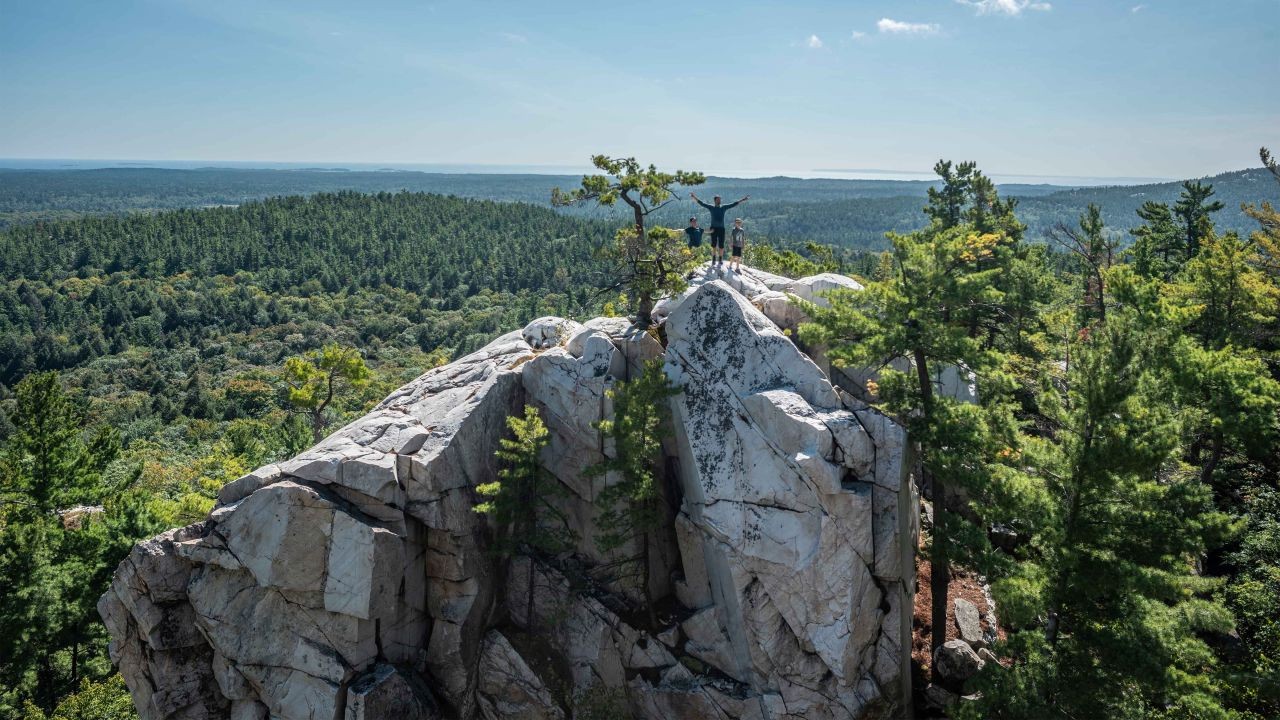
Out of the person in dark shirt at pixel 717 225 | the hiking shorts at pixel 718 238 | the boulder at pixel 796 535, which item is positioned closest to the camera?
the boulder at pixel 796 535

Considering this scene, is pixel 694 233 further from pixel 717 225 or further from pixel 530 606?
pixel 530 606

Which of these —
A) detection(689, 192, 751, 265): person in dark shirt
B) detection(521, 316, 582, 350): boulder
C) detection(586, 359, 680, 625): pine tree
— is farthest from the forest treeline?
detection(586, 359, 680, 625): pine tree

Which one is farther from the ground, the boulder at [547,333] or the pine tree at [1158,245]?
the pine tree at [1158,245]

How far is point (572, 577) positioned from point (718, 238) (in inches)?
533

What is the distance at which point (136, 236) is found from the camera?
423ft

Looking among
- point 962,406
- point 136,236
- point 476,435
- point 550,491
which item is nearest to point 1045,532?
point 962,406

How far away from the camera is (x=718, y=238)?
26.1m

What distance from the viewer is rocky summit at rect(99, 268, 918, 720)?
19.9 m

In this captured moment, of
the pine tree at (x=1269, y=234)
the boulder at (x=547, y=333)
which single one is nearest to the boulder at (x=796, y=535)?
the boulder at (x=547, y=333)

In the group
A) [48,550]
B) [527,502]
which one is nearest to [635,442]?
[527,502]

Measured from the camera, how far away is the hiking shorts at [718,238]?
25.6m

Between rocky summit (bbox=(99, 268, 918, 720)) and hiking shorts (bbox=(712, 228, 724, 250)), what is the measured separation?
306 centimetres

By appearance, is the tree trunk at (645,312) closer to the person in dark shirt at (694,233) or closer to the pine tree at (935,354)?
the person in dark shirt at (694,233)

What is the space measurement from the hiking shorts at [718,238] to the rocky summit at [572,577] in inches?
121
